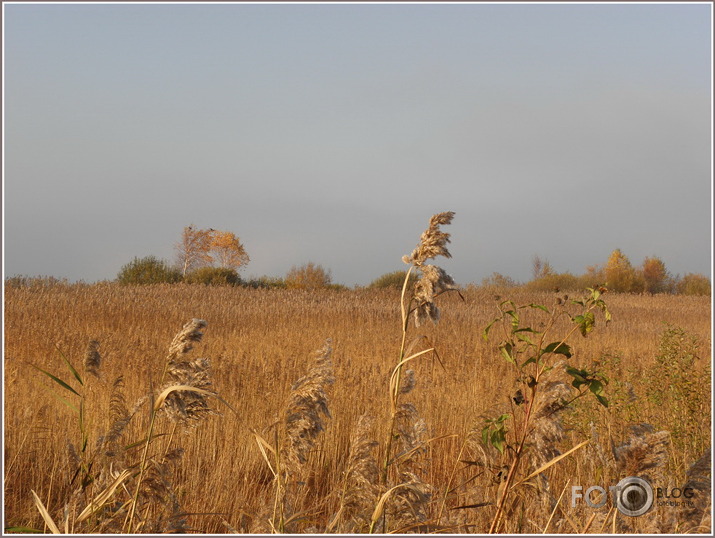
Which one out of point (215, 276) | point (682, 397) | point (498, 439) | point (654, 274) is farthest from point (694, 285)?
point (498, 439)

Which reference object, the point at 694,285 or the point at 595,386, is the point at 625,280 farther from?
the point at 595,386

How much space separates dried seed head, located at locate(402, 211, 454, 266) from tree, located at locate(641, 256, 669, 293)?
35742mm

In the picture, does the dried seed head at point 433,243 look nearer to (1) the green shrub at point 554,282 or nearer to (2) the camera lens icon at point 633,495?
(2) the camera lens icon at point 633,495

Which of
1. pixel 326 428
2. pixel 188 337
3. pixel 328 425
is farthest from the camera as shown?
pixel 328 425

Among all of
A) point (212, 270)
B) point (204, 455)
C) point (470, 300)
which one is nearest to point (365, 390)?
point (204, 455)

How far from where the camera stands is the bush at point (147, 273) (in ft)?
80.2

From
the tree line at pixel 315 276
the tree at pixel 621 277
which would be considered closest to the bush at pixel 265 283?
the tree line at pixel 315 276

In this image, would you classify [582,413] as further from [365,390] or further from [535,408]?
[535,408]

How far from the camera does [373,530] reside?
240 centimetres

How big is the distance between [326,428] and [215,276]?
2275cm

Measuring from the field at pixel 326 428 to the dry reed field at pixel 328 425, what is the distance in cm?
2

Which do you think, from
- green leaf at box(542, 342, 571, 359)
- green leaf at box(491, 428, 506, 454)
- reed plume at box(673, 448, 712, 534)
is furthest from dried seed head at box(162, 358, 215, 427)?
reed plume at box(673, 448, 712, 534)

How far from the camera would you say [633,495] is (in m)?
2.59

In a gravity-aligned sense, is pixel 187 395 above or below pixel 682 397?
above
